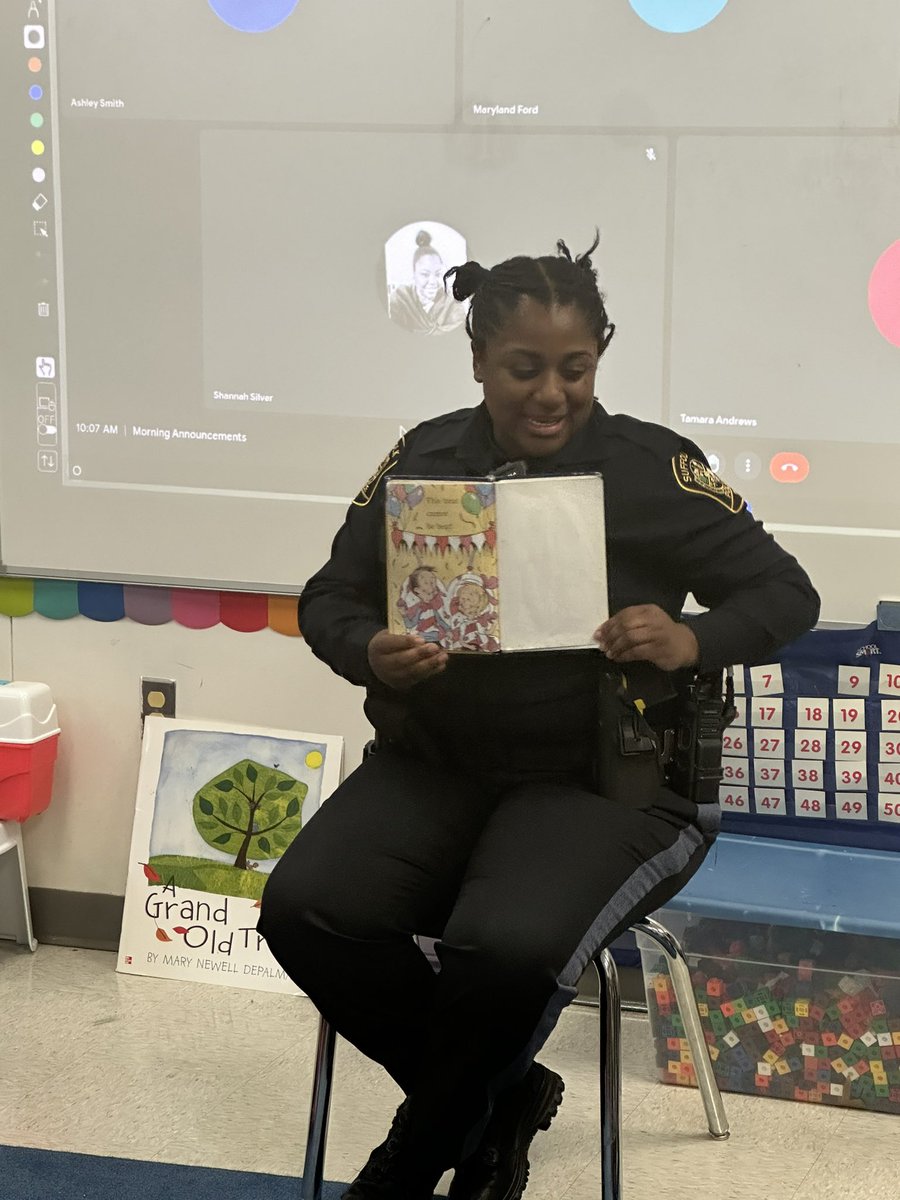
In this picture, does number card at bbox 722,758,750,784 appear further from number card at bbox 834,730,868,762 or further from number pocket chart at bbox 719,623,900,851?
number card at bbox 834,730,868,762

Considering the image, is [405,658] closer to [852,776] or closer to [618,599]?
[618,599]

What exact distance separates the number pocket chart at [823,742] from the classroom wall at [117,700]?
2.18ft

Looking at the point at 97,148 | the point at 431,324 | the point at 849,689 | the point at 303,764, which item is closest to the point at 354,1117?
the point at 303,764

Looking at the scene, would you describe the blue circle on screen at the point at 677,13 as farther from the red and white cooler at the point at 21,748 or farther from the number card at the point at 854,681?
the red and white cooler at the point at 21,748

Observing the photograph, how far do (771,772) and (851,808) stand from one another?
129 millimetres

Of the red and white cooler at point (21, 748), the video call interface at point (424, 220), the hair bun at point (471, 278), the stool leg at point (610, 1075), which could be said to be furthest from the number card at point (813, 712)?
the red and white cooler at point (21, 748)

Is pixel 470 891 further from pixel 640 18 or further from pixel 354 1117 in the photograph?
pixel 640 18

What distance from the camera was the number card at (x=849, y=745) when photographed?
6.64 ft

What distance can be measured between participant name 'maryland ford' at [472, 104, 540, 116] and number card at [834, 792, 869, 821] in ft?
3.79

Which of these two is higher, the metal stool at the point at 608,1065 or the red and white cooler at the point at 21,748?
the red and white cooler at the point at 21,748

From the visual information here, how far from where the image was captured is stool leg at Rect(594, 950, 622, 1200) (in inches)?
59.0

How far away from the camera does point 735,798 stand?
2070 millimetres

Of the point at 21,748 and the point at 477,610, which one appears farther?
the point at 21,748

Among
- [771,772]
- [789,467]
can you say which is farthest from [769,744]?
[789,467]
